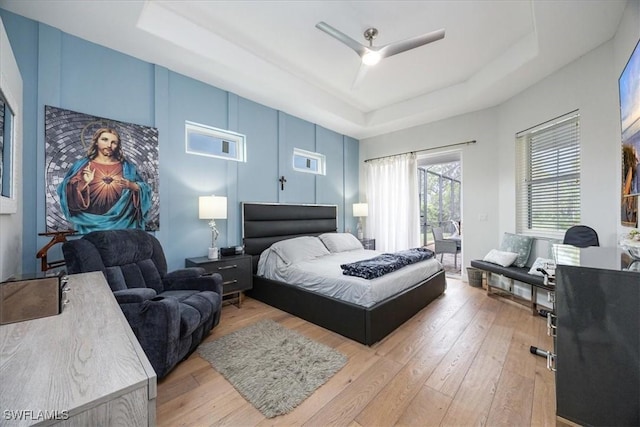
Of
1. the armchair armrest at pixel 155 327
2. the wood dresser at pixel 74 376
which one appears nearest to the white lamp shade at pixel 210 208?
the armchair armrest at pixel 155 327

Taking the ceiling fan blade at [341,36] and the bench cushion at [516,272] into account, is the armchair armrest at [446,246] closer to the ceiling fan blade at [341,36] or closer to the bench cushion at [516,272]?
the bench cushion at [516,272]

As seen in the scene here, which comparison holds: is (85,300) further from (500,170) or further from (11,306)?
(500,170)

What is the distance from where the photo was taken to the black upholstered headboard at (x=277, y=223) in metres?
3.70

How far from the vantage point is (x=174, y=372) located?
6.42ft

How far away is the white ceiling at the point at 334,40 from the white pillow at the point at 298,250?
211 cm

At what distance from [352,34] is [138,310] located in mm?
3289

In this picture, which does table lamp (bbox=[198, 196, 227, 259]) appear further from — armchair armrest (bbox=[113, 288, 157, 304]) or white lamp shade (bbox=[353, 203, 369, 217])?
white lamp shade (bbox=[353, 203, 369, 217])

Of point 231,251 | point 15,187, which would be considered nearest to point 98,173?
point 15,187

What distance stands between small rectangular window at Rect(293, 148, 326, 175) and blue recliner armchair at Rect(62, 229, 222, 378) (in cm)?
262

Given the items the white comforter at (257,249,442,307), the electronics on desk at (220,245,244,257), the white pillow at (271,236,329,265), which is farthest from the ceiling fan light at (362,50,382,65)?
the electronics on desk at (220,245,244,257)

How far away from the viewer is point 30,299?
3.66 feet

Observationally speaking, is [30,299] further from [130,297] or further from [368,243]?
[368,243]

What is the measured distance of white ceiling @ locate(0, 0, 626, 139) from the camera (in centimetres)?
226

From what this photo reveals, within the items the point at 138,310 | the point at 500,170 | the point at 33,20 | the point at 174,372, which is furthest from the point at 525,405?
the point at 33,20
